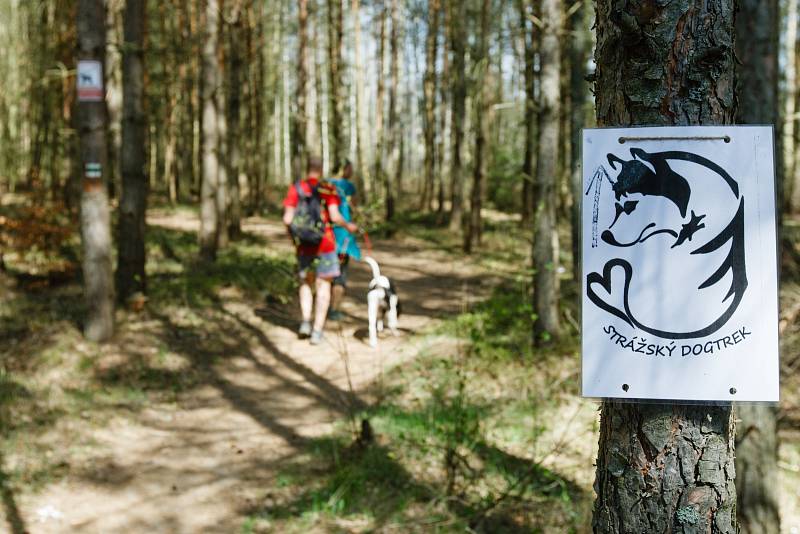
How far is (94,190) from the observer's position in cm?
766

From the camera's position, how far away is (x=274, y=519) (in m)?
4.65

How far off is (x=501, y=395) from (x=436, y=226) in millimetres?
13218

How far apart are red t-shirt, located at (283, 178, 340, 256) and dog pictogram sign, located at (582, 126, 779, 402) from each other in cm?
584

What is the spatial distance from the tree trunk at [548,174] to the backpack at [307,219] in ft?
7.69

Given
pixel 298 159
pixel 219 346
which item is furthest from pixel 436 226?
pixel 219 346

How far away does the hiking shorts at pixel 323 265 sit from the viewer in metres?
8.01

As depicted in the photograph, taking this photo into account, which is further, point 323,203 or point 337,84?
point 337,84

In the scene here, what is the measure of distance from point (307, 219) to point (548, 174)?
264cm

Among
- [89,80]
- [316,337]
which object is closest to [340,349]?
[316,337]

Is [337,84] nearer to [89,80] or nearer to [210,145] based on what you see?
[210,145]

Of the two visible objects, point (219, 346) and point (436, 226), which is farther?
point (436, 226)

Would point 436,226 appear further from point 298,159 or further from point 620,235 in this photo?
point 620,235

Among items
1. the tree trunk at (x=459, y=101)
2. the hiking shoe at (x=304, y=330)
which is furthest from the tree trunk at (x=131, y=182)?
the tree trunk at (x=459, y=101)

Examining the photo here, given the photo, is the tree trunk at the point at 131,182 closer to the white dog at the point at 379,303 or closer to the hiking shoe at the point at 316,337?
the hiking shoe at the point at 316,337
